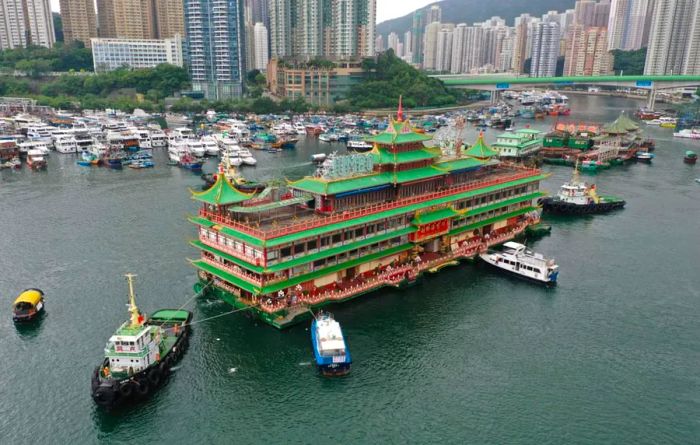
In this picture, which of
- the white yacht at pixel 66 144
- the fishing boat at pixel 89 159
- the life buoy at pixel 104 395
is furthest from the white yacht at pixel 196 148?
the life buoy at pixel 104 395

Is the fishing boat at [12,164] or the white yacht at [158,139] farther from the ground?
the white yacht at [158,139]

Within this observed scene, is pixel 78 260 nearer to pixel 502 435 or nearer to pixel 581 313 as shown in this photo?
pixel 502 435

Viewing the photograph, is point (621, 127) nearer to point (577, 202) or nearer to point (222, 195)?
point (577, 202)

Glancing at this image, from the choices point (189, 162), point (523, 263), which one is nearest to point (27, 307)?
point (523, 263)

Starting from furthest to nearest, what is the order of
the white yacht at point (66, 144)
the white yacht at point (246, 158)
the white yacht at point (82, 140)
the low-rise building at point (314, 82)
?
the low-rise building at point (314, 82)
the white yacht at point (82, 140)
the white yacht at point (66, 144)
the white yacht at point (246, 158)

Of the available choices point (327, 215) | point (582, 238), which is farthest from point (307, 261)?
point (582, 238)

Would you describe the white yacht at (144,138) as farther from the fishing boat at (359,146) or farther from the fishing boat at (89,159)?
the fishing boat at (359,146)

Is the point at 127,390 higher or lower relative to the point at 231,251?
lower
